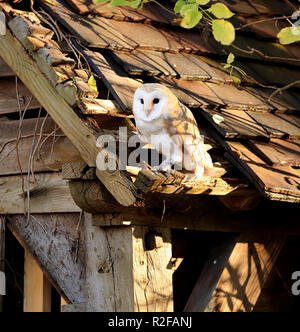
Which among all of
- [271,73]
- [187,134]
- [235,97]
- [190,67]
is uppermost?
[271,73]

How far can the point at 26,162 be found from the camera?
405 cm

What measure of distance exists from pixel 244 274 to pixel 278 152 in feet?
2.62

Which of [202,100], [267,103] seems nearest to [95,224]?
[202,100]

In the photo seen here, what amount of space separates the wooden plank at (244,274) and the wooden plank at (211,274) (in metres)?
0.02

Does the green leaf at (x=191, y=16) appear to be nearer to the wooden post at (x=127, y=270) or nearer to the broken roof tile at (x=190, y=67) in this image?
the broken roof tile at (x=190, y=67)

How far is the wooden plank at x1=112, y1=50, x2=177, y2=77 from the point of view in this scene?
3.54 m

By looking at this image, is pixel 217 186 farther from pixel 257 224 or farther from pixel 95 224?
pixel 257 224

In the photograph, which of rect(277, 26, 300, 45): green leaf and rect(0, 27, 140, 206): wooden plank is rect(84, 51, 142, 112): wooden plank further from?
rect(277, 26, 300, 45): green leaf

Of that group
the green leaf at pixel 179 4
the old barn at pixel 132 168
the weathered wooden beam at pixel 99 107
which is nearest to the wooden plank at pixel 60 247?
the old barn at pixel 132 168

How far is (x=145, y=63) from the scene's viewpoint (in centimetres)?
363

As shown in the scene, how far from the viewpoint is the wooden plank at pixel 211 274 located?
3832mm

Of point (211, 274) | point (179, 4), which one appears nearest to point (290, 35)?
point (179, 4)

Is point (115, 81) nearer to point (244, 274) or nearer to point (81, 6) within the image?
point (81, 6)

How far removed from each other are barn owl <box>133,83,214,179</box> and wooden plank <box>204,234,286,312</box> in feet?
3.01
